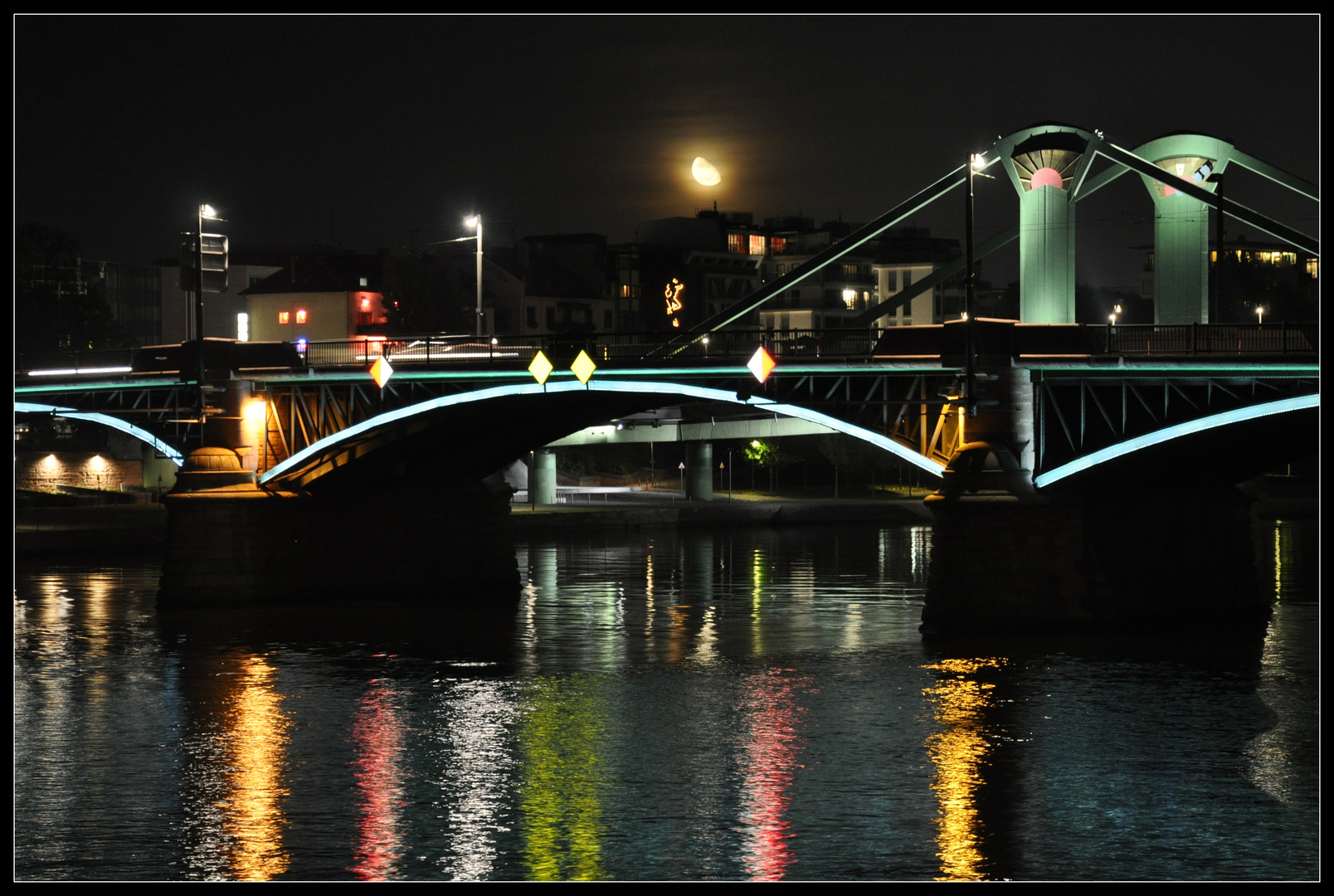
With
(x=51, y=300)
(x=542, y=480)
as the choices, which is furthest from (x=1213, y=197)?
(x=51, y=300)

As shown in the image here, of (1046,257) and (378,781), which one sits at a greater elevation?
(1046,257)

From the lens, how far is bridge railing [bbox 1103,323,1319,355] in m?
31.5

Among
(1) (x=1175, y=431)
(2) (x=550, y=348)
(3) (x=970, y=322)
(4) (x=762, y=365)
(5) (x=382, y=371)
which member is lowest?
(1) (x=1175, y=431)

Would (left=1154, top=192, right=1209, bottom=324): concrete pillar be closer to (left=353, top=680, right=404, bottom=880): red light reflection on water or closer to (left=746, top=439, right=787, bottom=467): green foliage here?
(left=353, top=680, right=404, bottom=880): red light reflection on water

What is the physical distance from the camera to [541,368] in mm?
38688

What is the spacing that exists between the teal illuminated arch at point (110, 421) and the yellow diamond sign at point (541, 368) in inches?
431

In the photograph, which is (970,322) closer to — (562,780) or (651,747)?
(651,747)

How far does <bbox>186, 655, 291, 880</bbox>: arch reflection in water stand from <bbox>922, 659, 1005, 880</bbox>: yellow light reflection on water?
279 inches

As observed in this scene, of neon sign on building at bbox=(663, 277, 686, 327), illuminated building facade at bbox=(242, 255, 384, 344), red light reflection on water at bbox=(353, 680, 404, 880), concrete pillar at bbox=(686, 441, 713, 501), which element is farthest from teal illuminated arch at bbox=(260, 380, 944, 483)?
neon sign on building at bbox=(663, 277, 686, 327)

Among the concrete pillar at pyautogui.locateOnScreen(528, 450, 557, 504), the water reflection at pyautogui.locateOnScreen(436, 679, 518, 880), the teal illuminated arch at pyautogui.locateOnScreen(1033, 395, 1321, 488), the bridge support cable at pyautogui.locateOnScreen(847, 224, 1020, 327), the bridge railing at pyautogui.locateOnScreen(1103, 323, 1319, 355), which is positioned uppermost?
the bridge support cable at pyautogui.locateOnScreen(847, 224, 1020, 327)

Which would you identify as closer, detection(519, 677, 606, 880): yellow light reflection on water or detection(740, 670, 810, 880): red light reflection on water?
detection(519, 677, 606, 880): yellow light reflection on water

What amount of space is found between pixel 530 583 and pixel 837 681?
20.9 metres

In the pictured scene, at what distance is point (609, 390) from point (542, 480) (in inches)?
1477
